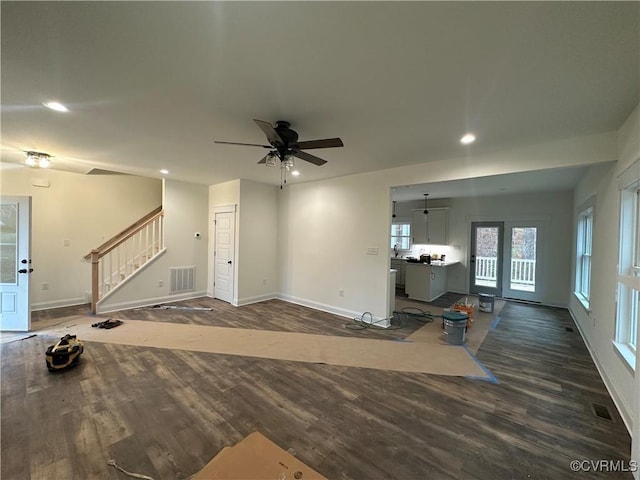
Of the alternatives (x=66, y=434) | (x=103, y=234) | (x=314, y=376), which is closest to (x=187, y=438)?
(x=66, y=434)

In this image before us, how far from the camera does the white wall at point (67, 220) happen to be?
4.95m

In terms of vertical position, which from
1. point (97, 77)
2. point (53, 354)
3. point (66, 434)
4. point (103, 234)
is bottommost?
point (66, 434)

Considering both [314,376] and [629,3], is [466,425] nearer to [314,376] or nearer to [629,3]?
[314,376]

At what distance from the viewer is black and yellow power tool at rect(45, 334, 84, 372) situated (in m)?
2.83

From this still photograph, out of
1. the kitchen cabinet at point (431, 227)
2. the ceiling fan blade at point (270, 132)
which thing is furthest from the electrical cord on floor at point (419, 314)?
the ceiling fan blade at point (270, 132)

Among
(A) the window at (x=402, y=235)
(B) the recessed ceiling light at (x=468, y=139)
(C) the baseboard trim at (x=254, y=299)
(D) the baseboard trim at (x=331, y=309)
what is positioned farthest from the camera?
(A) the window at (x=402, y=235)

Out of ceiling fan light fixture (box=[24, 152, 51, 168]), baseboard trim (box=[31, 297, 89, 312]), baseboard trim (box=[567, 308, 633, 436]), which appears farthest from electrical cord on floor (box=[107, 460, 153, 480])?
baseboard trim (box=[31, 297, 89, 312])

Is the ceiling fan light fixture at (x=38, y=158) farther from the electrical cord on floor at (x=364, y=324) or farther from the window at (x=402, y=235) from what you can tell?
the window at (x=402, y=235)

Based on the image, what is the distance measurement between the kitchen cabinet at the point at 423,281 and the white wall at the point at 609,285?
2.82m

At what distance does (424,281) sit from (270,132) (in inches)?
216

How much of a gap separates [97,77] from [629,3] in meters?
3.31

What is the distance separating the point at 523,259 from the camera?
661cm

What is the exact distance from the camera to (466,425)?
217 centimetres

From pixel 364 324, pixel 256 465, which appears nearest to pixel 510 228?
pixel 364 324
